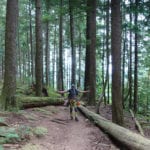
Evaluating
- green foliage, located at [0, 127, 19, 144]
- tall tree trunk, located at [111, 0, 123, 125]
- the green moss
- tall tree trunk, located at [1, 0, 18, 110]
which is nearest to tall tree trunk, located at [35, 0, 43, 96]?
tall tree trunk, located at [1, 0, 18, 110]

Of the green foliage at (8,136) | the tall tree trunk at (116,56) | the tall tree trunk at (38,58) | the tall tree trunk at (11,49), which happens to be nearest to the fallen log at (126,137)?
the tall tree trunk at (116,56)

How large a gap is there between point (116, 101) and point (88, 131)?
5.70ft

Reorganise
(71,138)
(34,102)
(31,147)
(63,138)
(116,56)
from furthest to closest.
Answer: (34,102) < (116,56) < (71,138) < (63,138) < (31,147)

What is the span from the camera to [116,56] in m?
10.6

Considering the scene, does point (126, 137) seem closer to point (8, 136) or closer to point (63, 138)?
point (63, 138)

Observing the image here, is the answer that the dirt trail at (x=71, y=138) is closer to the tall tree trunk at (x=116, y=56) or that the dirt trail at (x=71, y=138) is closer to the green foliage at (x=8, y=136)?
the green foliage at (x=8, y=136)

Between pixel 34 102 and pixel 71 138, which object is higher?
pixel 34 102

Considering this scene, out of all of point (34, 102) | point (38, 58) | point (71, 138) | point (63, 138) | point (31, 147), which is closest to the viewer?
point (31, 147)

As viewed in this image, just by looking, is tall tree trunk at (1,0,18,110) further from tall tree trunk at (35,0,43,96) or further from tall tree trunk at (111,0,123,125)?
tall tree trunk at (35,0,43,96)

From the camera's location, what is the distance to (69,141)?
8.45 meters

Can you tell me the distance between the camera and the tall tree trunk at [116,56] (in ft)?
34.5

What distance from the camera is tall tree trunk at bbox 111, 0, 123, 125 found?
10523 mm

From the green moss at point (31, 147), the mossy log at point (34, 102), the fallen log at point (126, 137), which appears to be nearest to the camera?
the green moss at point (31, 147)

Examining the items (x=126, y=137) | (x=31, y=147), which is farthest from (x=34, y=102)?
(x=31, y=147)
